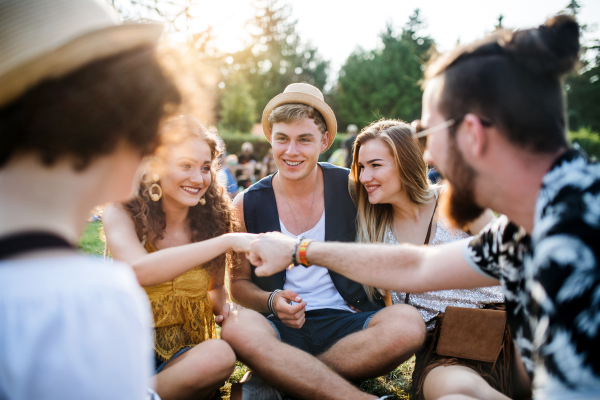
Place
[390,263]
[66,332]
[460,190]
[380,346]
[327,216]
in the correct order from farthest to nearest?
1. [327,216]
2. [380,346]
3. [390,263]
4. [460,190]
5. [66,332]

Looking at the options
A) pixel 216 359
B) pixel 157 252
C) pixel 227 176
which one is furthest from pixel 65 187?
pixel 227 176

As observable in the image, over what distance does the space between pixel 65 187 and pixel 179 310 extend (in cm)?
206

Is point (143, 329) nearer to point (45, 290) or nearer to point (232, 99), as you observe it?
point (45, 290)

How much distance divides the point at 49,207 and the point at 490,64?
1.73 m

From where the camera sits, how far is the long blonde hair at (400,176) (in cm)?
358

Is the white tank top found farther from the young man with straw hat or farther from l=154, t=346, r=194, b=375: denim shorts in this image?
l=154, t=346, r=194, b=375: denim shorts

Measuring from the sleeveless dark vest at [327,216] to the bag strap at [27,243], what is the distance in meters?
2.64

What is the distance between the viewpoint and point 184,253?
2.62m

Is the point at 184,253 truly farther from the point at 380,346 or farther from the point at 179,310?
the point at 380,346

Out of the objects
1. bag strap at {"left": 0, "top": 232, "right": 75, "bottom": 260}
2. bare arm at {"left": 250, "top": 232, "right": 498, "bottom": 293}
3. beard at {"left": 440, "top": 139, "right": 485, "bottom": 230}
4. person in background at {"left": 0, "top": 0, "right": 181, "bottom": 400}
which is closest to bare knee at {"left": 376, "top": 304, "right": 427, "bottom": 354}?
bare arm at {"left": 250, "top": 232, "right": 498, "bottom": 293}

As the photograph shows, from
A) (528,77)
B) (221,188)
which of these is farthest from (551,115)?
(221,188)

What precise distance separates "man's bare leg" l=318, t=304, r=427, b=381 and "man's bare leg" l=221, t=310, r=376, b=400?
9.9 inches

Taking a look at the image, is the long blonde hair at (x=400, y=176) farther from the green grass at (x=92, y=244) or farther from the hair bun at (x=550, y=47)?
the green grass at (x=92, y=244)

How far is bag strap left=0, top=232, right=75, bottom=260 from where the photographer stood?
939 millimetres
